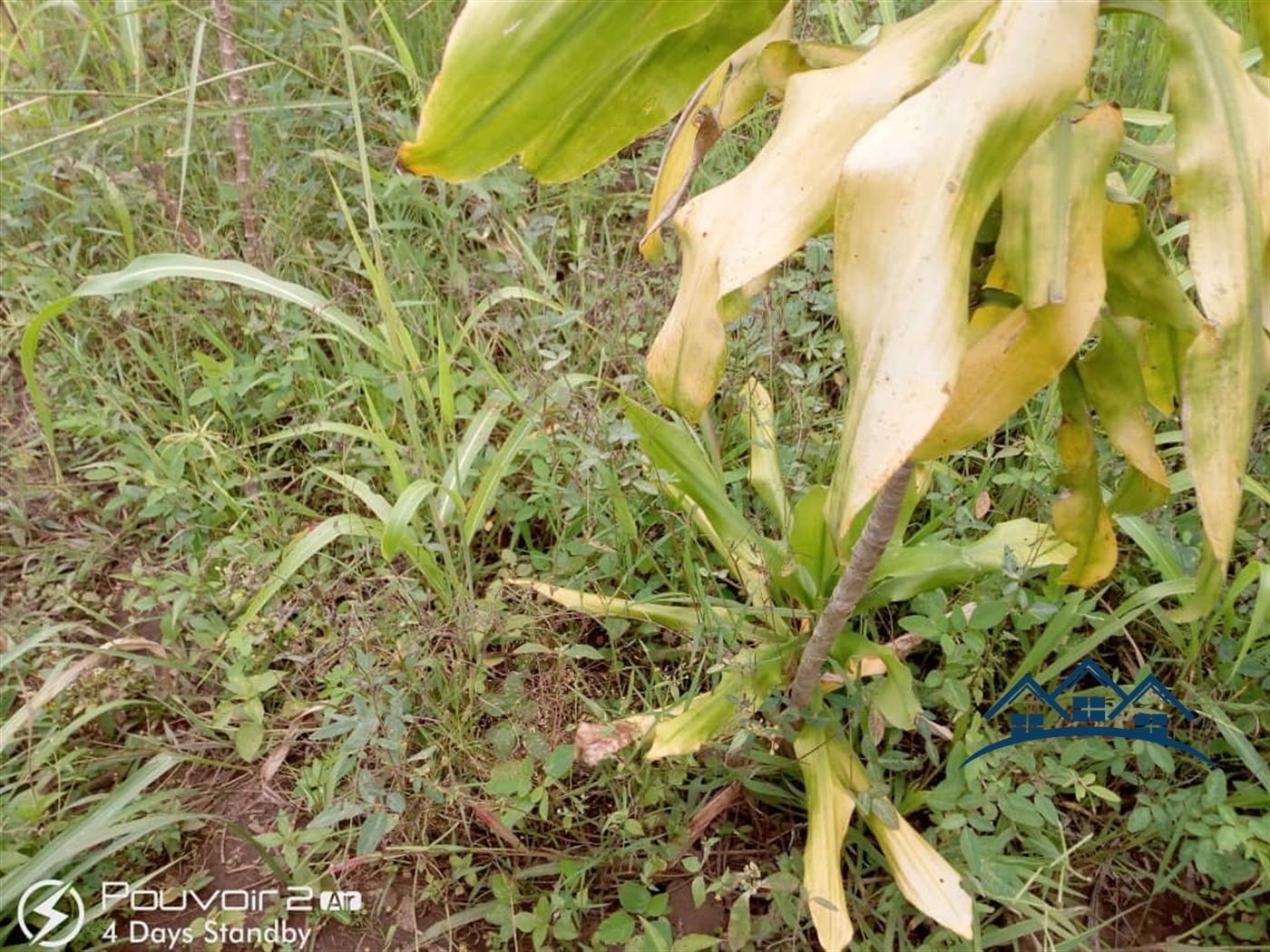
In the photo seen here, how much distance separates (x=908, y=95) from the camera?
2.13ft

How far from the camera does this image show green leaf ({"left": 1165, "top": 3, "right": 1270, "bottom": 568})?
0.59 m

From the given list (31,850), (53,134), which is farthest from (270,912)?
(53,134)

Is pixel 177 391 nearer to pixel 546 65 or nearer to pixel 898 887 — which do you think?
pixel 546 65

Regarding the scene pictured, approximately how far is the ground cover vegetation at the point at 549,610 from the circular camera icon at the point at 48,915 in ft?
0.07

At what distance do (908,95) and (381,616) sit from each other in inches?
36.2

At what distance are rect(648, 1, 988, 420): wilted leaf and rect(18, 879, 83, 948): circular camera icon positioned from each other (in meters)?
0.98

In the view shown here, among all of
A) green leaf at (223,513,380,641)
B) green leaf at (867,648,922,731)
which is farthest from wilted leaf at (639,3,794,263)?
green leaf at (223,513,380,641)

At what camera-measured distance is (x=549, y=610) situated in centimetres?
128

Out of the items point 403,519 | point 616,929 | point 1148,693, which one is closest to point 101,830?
point 403,519

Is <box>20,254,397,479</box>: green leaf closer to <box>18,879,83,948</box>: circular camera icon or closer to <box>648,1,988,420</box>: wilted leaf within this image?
<box>18,879,83,948</box>: circular camera icon

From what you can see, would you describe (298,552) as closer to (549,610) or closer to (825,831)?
(549,610)

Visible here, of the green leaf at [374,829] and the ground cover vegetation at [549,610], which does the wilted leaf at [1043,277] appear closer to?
the ground cover vegetation at [549,610]

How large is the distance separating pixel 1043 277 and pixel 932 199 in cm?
9
